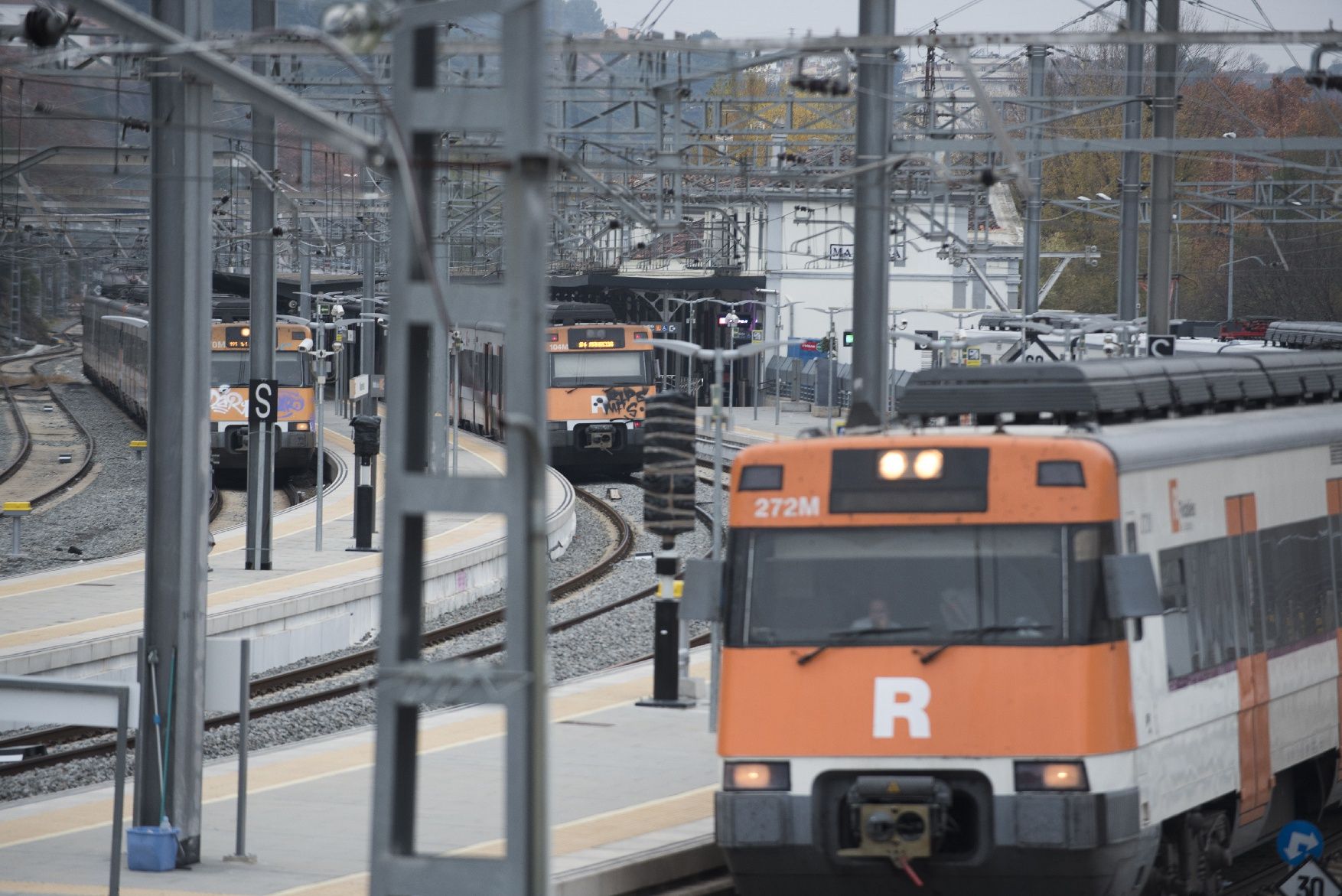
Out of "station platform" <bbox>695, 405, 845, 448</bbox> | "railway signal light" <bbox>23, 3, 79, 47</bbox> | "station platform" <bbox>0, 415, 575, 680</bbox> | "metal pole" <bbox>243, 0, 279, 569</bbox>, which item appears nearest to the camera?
"railway signal light" <bbox>23, 3, 79, 47</bbox>

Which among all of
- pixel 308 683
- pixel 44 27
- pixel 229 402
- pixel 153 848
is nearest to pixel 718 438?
pixel 308 683

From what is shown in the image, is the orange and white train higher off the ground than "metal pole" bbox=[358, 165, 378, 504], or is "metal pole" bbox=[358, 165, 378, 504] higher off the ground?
"metal pole" bbox=[358, 165, 378, 504]

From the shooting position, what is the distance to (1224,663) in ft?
32.4

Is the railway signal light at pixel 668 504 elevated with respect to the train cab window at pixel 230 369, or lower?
lower

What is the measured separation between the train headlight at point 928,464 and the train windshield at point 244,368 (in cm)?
2923

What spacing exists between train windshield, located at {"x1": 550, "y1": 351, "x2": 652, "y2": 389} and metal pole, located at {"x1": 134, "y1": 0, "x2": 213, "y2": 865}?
91.9 feet

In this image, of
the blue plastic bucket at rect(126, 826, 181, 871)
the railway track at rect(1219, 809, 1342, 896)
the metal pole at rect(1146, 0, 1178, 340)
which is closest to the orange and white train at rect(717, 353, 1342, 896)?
the railway track at rect(1219, 809, 1342, 896)

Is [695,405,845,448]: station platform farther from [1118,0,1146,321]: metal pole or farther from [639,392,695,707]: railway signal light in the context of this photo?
[639,392,695,707]: railway signal light

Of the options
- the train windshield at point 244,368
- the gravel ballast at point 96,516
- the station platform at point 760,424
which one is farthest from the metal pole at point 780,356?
the train windshield at point 244,368

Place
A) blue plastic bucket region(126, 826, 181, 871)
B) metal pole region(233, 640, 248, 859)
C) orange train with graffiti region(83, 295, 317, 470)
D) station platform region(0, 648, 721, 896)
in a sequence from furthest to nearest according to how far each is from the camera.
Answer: orange train with graffiti region(83, 295, 317, 470) → blue plastic bucket region(126, 826, 181, 871) → metal pole region(233, 640, 248, 859) → station platform region(0, 648, 721, 896)

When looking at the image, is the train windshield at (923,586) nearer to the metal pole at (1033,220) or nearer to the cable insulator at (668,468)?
the cable insulator at (668,468)

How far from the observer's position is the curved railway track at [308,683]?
14891mm

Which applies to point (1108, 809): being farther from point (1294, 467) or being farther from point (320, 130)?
point (320, 130)

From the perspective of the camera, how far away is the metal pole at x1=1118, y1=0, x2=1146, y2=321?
2238 centimetres
